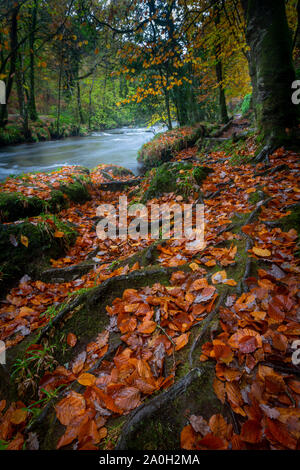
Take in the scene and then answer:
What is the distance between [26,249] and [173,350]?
2.77 meters

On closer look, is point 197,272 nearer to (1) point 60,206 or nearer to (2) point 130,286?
(2) point 130,286

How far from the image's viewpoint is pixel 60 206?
5.05 metres

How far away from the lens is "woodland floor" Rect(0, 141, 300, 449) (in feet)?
3.48

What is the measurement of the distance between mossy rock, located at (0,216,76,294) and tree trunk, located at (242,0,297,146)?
4430 millimetres

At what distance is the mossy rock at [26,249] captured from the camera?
3.01 meters

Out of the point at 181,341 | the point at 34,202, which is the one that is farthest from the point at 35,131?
the point at 181,341

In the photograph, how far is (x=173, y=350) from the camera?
1442 millimetres

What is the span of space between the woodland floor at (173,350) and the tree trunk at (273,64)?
6.57ft

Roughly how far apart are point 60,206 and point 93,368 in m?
4.25

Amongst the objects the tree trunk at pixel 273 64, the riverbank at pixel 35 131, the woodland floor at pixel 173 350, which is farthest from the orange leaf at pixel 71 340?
the riverbank at pixel 35 131

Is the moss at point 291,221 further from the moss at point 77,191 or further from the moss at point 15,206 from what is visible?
the moss at point 77,191

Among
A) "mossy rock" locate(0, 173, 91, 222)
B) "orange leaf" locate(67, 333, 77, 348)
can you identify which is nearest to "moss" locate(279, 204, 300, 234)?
"orange leaf" locate(67, 333, 77, 348)

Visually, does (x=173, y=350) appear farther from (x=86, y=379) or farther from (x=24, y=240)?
(x=24, y=240)

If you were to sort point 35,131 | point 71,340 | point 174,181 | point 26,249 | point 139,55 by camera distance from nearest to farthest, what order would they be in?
point 71,340 → point 26,249 → point 174,181 → point 139,55 → point 35,131
